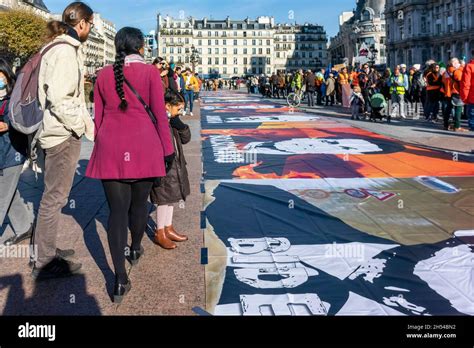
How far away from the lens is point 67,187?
4230 mm

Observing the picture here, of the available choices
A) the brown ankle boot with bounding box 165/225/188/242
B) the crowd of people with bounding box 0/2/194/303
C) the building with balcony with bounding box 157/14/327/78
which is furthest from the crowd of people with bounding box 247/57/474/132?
the building with balcony with bounding box 157/14/327/78

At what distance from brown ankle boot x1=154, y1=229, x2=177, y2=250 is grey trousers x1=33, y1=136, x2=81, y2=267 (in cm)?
103

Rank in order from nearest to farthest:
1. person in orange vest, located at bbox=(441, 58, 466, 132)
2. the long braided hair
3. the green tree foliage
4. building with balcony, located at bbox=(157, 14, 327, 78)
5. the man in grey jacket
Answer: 1. the long braided hair
2. the man in grey jacket
3. person in orange vest, located at bbox=(441, 58, 466, 132)
4. the green tree foliage
5. building with balcony, located at bbox=(157, 14, 327, 78)

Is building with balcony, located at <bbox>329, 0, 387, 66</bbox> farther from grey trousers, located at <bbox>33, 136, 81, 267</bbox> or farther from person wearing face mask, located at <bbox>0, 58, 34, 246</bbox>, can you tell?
grey trousers, located at <bbox>33, 136, 81, 267</bbox>

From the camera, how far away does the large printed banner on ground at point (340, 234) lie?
3.76 metres

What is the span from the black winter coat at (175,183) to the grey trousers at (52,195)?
0.95 meters

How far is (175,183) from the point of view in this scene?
497cm

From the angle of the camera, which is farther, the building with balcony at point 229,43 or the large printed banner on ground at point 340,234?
the building with balcony at point 229,43

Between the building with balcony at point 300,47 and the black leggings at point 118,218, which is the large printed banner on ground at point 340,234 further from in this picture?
the building with balcony at point 300,47

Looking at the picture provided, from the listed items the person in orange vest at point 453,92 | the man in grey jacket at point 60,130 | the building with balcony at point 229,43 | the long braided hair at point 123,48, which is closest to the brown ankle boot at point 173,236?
the man in grey jacket at point 60,130

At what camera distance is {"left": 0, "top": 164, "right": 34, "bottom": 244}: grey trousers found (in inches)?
194

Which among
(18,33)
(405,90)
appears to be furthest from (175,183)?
(18,33)

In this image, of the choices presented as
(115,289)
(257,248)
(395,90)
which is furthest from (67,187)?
(395,90)
